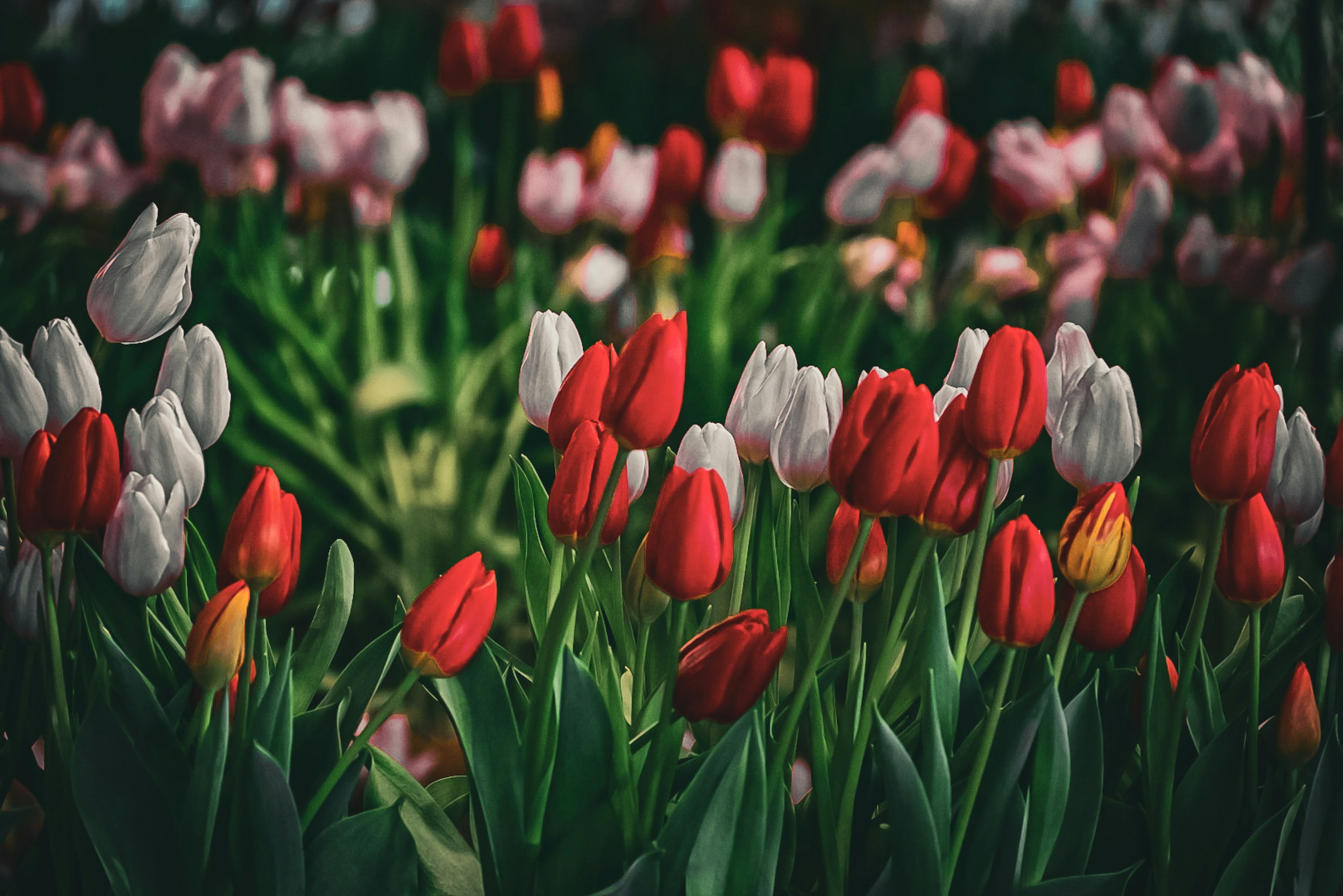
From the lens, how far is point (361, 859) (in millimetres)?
316

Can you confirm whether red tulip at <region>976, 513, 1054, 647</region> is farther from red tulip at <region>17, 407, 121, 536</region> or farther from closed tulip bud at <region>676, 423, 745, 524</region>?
red tulip at <region>17, 407, 121, 536</region>

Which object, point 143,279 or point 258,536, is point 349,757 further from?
point 143,279

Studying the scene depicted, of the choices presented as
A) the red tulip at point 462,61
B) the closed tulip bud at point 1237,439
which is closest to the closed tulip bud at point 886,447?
the closed tulip bud at point 1237,439

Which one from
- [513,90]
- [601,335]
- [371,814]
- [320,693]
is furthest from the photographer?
[513,90]

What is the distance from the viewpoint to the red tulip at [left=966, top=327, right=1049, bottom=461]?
0.32 meters

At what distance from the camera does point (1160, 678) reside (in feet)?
1.22

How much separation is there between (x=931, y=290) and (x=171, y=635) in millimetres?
892

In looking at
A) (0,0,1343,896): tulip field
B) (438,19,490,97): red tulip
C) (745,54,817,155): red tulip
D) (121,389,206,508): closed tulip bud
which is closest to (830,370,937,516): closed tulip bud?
(0,0,1343,896): tulip field

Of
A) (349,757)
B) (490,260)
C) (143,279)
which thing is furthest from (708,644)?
(490,260)

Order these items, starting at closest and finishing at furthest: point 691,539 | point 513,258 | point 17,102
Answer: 1. point 691,539
2. point 17,102
3. point 513,258

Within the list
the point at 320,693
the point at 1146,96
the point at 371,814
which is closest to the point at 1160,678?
the point at 371,814

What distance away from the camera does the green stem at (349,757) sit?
31cm

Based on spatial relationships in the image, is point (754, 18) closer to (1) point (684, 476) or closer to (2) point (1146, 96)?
(2) point (1146, 96)

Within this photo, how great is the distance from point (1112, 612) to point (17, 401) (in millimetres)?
383
